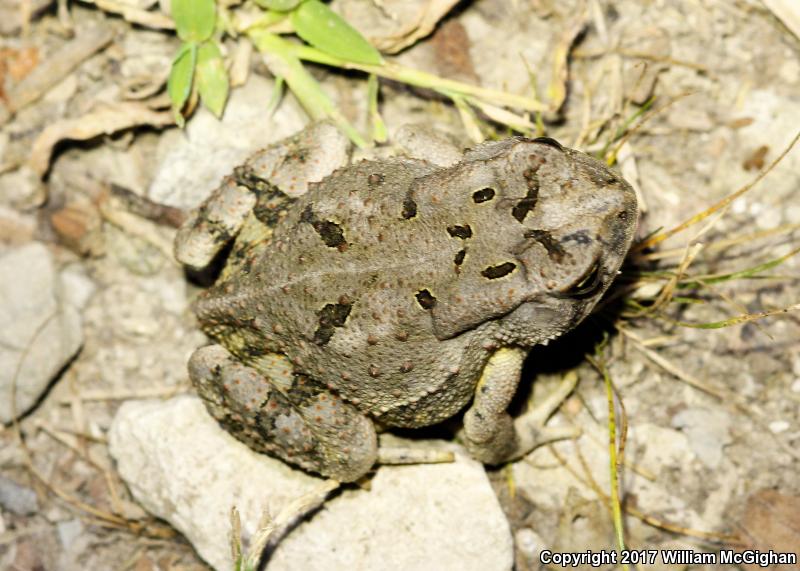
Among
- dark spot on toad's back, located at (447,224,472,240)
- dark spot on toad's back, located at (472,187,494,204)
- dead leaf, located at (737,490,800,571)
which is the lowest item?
dead leaf, located at (737,490,800,571)

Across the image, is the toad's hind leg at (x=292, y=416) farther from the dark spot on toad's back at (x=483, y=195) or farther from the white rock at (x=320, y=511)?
the dark spot on toad's back at (x=483, y=195)

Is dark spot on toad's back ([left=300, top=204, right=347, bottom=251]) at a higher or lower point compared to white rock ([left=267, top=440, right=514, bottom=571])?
higher

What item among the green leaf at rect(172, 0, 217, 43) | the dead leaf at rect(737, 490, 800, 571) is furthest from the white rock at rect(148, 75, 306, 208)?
the dead leaf at rect(737, 490, 800, 571)

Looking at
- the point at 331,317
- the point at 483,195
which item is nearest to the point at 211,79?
the point at 331,317

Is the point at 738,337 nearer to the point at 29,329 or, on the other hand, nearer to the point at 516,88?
the point at 516,88

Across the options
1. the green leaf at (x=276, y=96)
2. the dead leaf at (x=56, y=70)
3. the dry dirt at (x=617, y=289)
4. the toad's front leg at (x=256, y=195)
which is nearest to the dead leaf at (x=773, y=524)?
the dry dirt at (x=617, y=289)

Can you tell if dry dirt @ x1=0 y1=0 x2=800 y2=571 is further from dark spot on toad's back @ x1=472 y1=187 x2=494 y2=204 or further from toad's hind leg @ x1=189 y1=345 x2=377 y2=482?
dark spot on toad's back @ x1=472 y1=187 x2=494 y2=204

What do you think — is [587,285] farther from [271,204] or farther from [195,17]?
[195,17]
